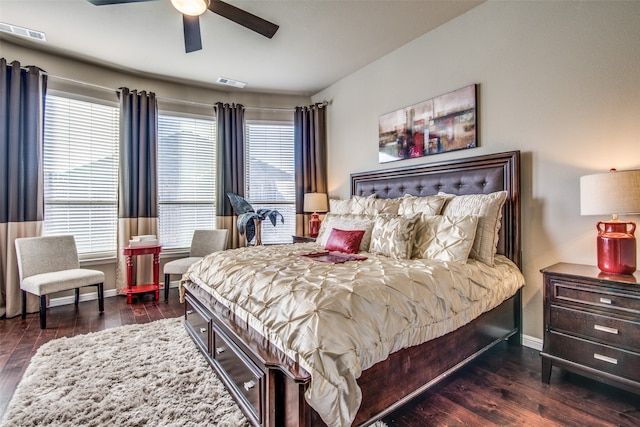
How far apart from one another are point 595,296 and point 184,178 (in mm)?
4889

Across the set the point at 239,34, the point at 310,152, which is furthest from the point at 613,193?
the point at 310,152

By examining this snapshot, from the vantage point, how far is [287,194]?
5.21m

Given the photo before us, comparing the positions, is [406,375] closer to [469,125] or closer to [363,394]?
[363,394]

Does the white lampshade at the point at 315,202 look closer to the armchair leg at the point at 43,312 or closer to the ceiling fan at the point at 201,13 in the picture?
the ceiling fan at the point at 201,13

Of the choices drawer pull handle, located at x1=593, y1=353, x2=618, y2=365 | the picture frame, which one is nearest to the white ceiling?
the picture frame

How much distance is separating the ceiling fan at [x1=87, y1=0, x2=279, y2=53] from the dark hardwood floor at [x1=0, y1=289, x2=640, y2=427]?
9.58 ft

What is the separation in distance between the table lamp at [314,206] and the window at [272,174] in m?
0.63

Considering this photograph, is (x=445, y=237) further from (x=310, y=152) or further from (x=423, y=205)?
(x=310, y=152)

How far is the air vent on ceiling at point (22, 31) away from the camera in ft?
10.3

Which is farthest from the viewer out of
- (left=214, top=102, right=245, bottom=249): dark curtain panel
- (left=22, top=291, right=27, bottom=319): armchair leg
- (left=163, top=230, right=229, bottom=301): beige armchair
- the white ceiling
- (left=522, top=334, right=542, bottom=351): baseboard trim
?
(left=214, top=102, right=245, bottom=249): dark curtain panel

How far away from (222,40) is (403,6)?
1976mm

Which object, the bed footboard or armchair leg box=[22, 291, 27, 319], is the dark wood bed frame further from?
armchair leg box=[22, 291, 27, 319]

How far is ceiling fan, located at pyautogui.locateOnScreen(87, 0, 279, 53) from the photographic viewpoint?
2.35 meters

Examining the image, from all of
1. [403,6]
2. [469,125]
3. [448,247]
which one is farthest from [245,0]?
[448,247]
